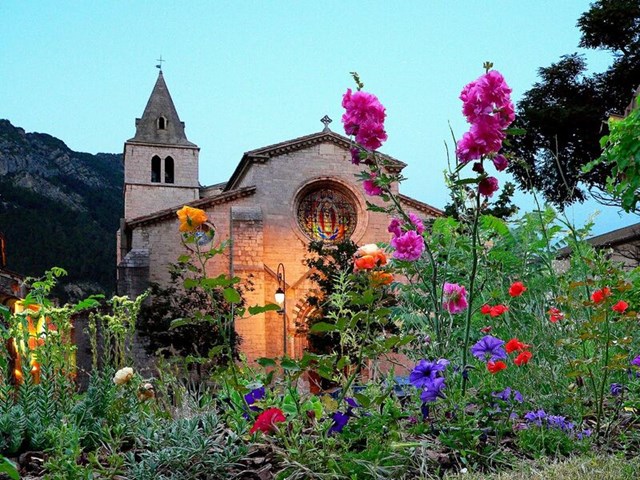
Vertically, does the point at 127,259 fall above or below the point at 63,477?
above

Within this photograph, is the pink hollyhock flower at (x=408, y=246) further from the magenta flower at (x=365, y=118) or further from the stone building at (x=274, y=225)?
the stone building at (x=274, y=225)

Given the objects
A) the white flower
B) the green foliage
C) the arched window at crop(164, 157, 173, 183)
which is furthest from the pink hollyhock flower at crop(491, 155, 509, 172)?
the arched window at crop(164, 157, 173, 183)

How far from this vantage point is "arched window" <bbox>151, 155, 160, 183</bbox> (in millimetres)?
34281

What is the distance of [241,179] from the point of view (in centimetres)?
2806

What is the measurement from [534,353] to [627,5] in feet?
71.2

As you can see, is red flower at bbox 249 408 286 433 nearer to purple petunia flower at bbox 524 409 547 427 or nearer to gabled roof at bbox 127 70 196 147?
purple petunia flower at bbox 524 409 547 427

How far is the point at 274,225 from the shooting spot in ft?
83.3

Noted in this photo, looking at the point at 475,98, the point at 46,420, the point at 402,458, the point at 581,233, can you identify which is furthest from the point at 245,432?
the point at 581,233

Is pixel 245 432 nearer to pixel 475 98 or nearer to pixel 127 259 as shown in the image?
pixel 475 98

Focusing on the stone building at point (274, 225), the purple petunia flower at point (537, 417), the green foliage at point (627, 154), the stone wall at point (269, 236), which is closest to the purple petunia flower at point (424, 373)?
the purple petunia flower at point (537, 417)

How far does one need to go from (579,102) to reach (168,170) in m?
22.2

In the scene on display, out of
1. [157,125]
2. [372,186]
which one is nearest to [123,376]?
[372,186]

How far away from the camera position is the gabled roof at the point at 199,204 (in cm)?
2364

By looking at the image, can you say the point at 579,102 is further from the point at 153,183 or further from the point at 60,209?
the point at 60,209
